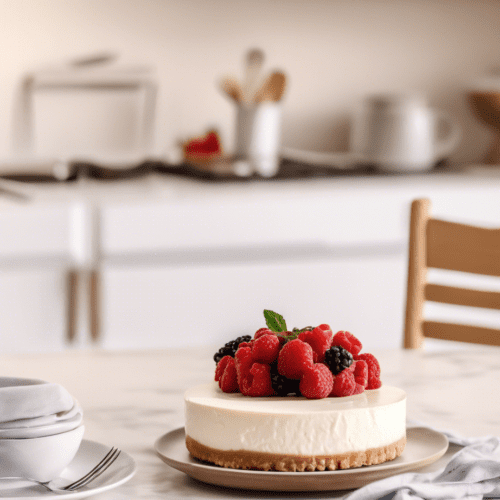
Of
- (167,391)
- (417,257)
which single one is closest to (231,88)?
(417,257)

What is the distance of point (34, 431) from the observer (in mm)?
648

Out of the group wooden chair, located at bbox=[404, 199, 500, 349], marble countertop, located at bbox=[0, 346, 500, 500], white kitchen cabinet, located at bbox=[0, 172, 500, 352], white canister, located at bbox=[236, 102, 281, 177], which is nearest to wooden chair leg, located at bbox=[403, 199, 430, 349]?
wooden chair, located at bbox=[404, 199, 500, 349]

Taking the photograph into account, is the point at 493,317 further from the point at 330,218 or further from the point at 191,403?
the point at 191,403

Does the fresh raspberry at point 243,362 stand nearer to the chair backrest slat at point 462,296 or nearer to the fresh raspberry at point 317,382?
the fresh raspberry at point 317,382

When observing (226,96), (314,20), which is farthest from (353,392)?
(314,20)

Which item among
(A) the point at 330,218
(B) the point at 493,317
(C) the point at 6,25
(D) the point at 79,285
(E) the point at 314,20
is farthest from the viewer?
(E) the point at 314,20

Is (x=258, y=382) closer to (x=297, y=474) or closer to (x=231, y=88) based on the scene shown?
(x=297, y=474)

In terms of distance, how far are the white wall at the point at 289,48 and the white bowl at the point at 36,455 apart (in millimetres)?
2273

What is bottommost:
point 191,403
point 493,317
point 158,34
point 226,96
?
point 493,317

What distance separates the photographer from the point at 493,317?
2547mm

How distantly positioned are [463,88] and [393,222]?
101 cm

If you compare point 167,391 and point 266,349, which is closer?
point 266,349

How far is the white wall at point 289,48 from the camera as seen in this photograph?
283cm

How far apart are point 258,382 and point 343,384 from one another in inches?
2.7
